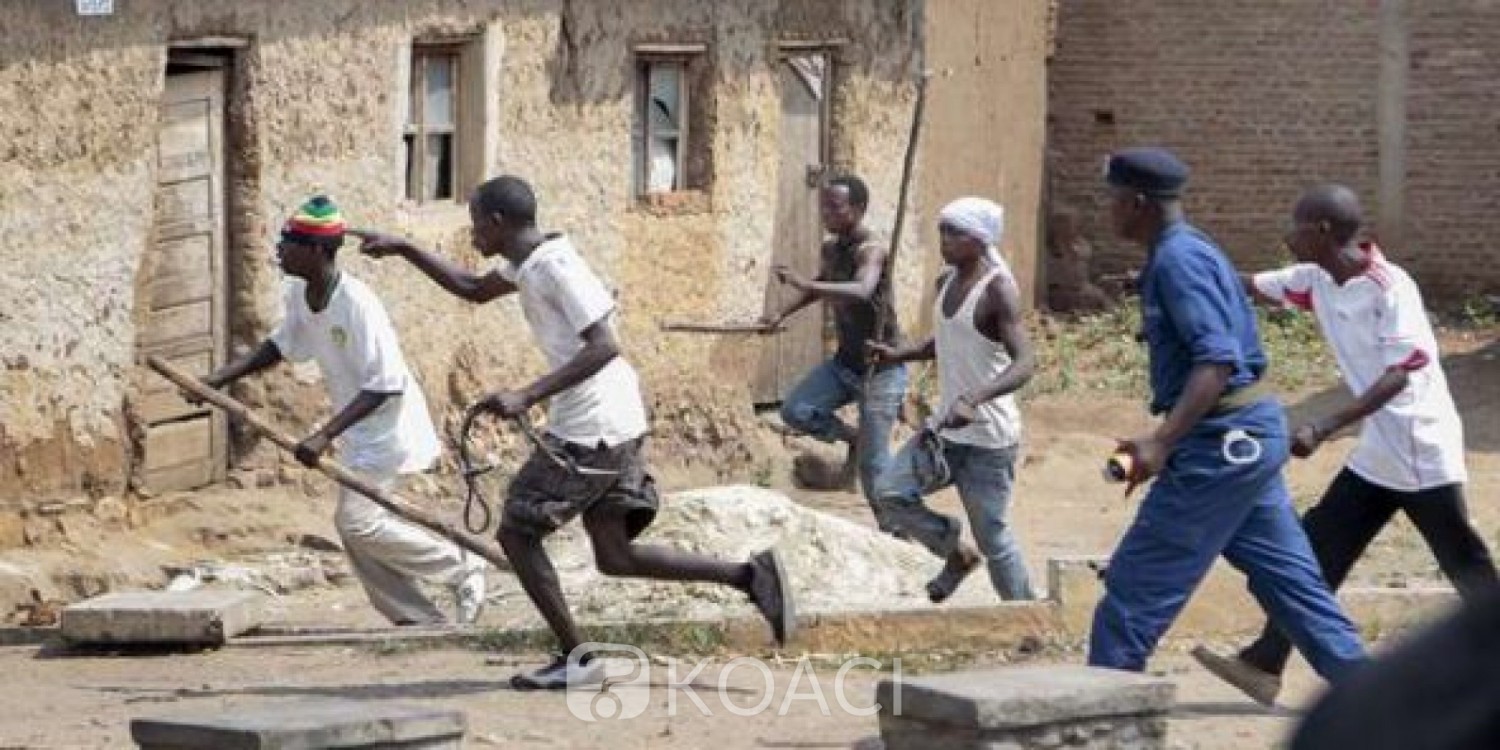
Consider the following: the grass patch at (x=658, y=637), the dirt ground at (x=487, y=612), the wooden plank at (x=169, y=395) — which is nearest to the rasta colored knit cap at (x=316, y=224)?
the dirt ground at (x=487, y=612)

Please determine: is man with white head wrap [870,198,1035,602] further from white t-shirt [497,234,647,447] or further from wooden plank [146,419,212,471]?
wooden plank [146,419,212,471]

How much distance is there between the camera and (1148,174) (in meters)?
7.62

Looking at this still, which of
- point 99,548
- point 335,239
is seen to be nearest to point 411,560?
point 335,239

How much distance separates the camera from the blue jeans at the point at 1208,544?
24.7ft

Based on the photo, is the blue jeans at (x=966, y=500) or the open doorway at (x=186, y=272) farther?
the open doorway at (x=186, y=272)

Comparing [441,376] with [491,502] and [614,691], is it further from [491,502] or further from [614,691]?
[614,691]

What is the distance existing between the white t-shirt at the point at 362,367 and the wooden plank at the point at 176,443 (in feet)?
9.82

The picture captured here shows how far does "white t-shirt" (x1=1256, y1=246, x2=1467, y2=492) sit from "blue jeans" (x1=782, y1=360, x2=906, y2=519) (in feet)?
10.7

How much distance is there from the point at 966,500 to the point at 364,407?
193 cm

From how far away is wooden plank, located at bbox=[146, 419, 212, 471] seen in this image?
13352mm

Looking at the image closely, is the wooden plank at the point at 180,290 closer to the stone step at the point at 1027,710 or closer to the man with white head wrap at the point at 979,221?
the man with white head wrap at the point at 979,221

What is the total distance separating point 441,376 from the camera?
49.4 ft

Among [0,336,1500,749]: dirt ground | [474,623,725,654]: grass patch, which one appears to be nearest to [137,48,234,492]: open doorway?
[0,336,1500,749]: dirt ground

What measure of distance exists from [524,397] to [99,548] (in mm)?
4680
